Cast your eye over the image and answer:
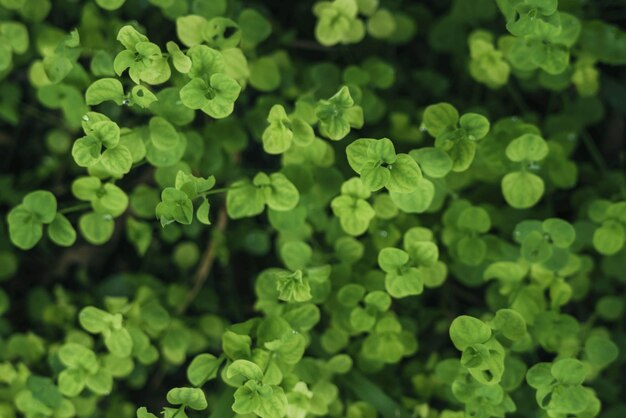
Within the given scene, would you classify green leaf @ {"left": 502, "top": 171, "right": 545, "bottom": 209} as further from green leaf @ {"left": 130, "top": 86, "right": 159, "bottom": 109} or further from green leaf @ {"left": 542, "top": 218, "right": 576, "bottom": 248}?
green leaf @ {"left": 130, "top": 86, "right": 159, "bottom": 109}

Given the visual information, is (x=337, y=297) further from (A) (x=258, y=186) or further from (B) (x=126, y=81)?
(B) (x=126, y=81)

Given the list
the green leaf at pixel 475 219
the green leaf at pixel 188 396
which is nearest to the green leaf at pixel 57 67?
the green leaf at pixel 188 396

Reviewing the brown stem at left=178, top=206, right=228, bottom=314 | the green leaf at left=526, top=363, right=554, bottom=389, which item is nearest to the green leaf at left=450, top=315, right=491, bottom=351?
the green leaf at left=526, top=363, right=554, bottom=389

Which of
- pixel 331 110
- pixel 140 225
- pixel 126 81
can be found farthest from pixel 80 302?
pixel 331 110

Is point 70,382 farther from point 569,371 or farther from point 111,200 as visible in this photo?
point 569,371

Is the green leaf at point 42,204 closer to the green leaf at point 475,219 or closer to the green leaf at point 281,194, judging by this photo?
the green leaf at point 281,194

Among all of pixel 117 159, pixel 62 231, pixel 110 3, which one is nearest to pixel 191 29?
pixel 110 3
